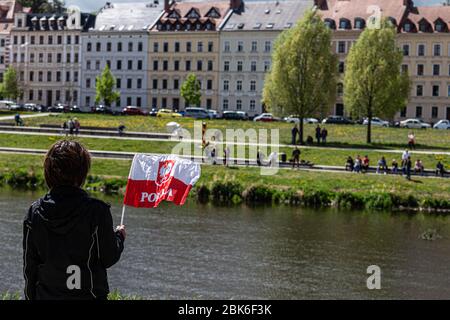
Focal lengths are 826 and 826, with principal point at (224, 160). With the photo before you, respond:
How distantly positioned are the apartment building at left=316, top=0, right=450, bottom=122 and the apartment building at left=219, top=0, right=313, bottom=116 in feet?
23.4

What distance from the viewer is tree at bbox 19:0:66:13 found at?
447ft

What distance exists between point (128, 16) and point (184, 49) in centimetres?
1027

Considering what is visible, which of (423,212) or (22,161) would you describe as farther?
(22,161)

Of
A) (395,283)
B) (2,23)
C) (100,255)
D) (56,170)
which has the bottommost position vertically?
(395,283)

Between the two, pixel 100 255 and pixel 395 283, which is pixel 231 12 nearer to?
pixel 395 283

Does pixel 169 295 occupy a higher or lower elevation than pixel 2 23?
lower

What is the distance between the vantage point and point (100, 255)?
6652 millimetres

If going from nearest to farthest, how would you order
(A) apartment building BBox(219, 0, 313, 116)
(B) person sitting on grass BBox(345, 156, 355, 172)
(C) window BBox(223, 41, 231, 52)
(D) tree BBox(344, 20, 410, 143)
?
(B) person sitting on grass BBox(345, 156, 355, 172), (D) tree BBox(344, 20, 410, 143), (A) apartment building BBox(219, 0, 313, 116), (C) window BBox(223, 41, 231, 52)

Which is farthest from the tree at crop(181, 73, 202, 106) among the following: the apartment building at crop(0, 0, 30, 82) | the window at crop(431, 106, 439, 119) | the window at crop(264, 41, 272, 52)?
the apartment building at crop(0, 0, 30, 82)

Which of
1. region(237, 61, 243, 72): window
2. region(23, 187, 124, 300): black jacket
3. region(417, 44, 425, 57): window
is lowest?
region(23, 187, 124, 300): black jacket

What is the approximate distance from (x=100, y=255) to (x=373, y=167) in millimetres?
47751

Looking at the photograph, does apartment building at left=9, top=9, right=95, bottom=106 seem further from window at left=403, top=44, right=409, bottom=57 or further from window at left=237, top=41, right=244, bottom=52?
window at left=403, top=44, right=409, bottom=57

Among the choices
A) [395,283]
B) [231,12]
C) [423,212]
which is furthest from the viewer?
[231,12]
